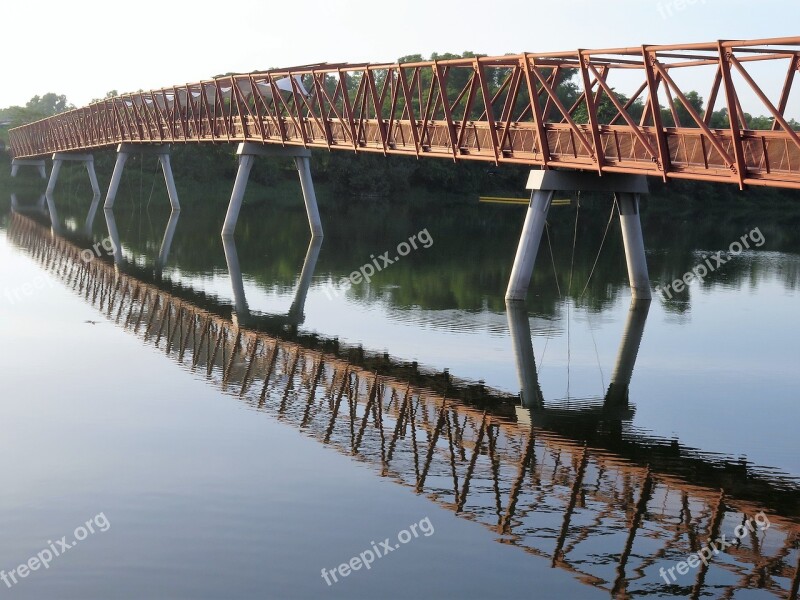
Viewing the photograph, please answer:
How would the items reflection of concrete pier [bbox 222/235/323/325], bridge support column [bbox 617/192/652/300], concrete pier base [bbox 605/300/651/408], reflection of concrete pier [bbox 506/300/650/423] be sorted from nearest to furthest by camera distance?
reflection of concrete pier [bbox 506/300/650/423] → concrete pier base [bbox 605/300/651/408] → reflection of concrete pier [bbox 222/235/323/325] → bridge support column [bbox 617/192/652/300]

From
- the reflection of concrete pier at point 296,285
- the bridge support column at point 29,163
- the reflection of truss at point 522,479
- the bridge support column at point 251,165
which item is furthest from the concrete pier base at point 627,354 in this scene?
the bridge support column at point 29,163

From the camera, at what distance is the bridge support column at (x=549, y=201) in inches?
1449

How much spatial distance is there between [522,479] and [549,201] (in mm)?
19841

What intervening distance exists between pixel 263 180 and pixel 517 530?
10151cm

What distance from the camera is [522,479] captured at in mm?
19203

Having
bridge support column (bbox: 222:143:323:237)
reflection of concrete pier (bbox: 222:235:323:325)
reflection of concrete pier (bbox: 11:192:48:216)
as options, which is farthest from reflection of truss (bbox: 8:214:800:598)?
reflection of concrete pier (bbox: 11:192:48:216)

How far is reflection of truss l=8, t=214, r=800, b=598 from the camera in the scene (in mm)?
15781

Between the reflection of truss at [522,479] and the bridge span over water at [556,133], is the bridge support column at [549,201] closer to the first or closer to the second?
the bridge span over water at [556,133]

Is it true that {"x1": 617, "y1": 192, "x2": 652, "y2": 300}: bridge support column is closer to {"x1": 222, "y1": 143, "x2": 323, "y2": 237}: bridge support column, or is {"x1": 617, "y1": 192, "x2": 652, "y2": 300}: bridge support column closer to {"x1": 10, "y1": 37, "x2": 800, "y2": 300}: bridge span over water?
{"x1": 10, "y1": 37, "x2": 800, "y2": 300}: bridge span over water

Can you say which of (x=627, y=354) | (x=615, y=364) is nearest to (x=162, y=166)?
(x=627, y=354)

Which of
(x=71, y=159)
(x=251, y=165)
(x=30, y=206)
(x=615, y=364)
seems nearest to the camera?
(x=615, y=364)

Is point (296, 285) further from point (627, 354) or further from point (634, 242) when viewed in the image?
point (627, 354)

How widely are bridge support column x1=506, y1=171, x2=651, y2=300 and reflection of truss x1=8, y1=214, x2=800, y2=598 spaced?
10240mm

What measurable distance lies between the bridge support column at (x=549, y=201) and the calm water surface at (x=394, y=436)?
5.15ft
